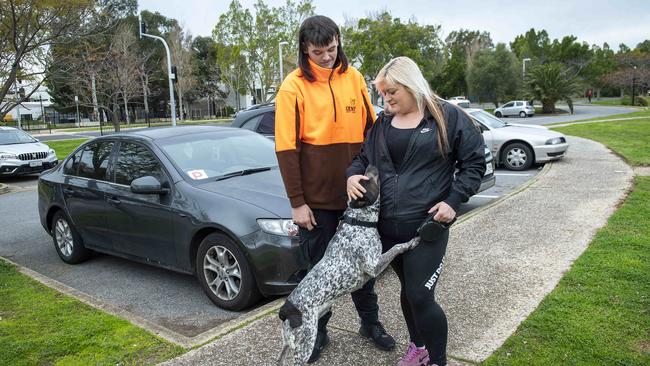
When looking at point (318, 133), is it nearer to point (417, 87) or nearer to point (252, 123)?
point (417, 87)

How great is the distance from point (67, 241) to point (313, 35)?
4684 mm

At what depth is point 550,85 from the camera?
141ft

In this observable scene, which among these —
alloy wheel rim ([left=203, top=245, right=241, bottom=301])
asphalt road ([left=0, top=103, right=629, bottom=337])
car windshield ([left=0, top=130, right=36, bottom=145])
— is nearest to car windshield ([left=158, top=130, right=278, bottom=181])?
alloy wheel rim ([left=203, top=245, right=241, bottom=301])

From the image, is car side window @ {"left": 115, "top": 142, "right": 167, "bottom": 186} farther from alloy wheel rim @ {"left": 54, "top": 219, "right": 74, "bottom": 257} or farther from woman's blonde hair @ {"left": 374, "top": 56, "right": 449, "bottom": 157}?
woman's blonde hair @ {"left": 374, "top": 56, "right": 449, "bottom": 157}

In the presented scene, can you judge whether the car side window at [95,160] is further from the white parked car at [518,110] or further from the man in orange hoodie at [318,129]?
the white parked car at [518,110]

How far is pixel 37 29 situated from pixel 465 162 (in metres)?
8.19

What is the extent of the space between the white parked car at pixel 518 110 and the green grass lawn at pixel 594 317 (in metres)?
38.8

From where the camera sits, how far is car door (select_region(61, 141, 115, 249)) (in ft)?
18.2

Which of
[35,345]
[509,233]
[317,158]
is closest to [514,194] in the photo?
[509,233]

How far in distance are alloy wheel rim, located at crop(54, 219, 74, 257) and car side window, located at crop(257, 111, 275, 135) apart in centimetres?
349

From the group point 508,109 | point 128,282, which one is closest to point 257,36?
point 508,109

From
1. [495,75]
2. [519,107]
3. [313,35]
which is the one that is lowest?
[519,107]

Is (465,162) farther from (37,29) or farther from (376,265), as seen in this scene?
(37,29)

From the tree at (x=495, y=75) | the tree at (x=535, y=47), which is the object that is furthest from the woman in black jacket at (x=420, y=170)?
the tree at (x=535, y=47)
